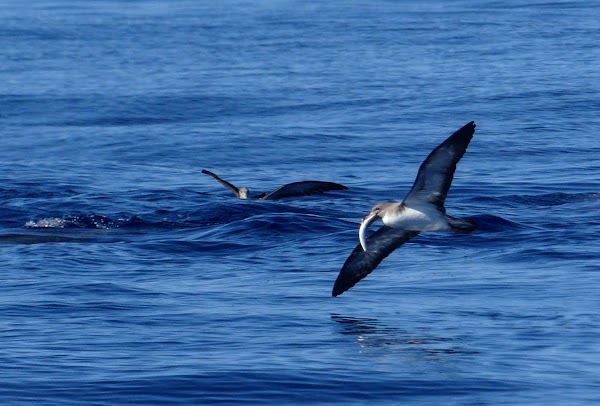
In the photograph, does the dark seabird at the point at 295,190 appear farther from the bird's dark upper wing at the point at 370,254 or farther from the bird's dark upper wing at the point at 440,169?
the bird's dark upper wing at the point at 440,169

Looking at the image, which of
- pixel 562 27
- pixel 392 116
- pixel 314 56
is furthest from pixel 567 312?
pixel 562 27

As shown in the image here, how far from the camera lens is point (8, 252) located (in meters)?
18.6

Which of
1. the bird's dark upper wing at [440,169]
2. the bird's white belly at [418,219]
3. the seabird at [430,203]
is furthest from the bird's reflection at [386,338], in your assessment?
the bird's dark upper wing at [440,169]

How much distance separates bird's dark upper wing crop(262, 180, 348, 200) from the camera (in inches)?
840

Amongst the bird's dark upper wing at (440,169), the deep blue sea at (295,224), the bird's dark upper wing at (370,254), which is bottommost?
the deep blue sea at (295,224)

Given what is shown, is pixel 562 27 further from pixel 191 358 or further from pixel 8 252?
pixel 191 358

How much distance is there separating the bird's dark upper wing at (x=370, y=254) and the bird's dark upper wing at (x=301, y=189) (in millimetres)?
6631

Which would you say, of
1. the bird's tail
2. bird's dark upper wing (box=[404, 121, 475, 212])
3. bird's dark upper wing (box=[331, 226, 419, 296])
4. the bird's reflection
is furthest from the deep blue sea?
bird's dark upper wing (box=[404, 121, 475, 212])

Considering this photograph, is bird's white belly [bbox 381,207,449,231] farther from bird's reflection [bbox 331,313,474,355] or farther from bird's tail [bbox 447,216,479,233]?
bird's reflection [bbox 331,313,474,355]

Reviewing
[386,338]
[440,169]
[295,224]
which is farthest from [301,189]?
[440,169]

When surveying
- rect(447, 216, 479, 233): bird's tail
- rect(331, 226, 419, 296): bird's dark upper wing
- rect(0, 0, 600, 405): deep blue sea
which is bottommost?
rect(0, 0, 600, 405): deep blue sea

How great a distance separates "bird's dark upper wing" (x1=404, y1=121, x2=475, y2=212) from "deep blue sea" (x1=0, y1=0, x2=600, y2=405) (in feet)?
4.66

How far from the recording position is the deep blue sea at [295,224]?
12.6 m

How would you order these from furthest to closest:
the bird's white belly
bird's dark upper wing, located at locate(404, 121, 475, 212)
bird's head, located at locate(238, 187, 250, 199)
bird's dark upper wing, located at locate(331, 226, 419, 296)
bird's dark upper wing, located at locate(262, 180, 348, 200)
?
bird's head, located at locate(238, 187, 250, 199) → bird's dark upper wing, located at locate(262, 180, 348, 200) → bird's dark upper wing, located at locate(331, 226, 419, 296) → the bird's white belly → bird's dark upper wing, located at locate(404, 121, 475, 212)
